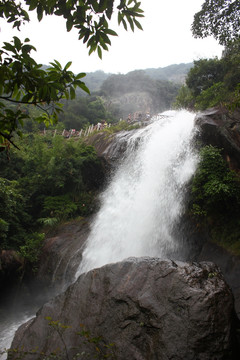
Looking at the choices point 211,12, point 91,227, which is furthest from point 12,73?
point 211,12

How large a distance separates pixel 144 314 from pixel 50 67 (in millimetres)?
3844

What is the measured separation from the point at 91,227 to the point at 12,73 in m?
9.93

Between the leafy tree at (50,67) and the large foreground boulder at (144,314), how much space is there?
100 inches

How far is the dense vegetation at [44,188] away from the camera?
432 inches

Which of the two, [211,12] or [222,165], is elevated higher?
[211,12]

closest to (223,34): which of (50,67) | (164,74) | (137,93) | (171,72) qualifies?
(50,67)

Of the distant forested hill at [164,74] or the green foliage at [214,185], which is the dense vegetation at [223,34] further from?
the distant forested hill at [164,74]

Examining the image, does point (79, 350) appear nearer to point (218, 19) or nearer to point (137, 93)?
point (218, 19)

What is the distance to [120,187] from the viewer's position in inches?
488

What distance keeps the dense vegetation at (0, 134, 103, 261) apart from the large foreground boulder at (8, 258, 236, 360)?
20.1 feet

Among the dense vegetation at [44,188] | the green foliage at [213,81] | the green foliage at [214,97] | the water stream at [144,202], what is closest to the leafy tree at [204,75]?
the green foliage at [213,81]

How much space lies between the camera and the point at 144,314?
12.8ft

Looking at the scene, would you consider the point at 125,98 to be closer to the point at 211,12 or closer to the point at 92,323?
the point at 211,12

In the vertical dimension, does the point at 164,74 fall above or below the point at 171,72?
below
